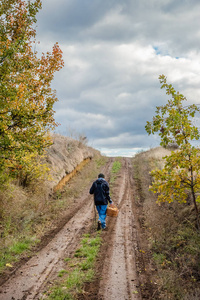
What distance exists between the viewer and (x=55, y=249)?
8008 mm

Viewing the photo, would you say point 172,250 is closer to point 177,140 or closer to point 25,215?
point 177,140

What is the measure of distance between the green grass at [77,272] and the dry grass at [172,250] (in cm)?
178

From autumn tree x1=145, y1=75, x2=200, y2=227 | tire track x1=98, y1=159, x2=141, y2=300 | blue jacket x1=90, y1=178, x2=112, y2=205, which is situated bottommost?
tire track x1=98, y1=159, x2=141, y2=300

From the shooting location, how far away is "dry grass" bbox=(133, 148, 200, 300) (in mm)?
5570

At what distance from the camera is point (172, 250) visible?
7695 mm

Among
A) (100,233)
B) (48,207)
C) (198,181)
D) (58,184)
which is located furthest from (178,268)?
(58,184)

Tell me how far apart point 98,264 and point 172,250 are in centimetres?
270

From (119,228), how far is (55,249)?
328 centimetres

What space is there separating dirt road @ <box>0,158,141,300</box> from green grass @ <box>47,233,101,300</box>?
0.22 m

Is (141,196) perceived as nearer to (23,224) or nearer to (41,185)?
(41,185)

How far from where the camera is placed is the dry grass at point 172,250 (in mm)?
5570

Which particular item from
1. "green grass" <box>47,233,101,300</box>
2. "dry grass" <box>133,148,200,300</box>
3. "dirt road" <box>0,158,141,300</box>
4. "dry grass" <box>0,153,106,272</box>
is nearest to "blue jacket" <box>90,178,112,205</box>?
"dirt road" <box>0,158,141,300</box>

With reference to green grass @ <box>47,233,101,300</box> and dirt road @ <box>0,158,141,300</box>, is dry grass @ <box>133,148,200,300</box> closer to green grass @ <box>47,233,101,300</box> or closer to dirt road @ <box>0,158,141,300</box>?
dirt road @ <box>0,158,141,300</box>

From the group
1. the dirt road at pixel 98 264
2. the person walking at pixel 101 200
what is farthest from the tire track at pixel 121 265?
the person walking at pixel 101 200
